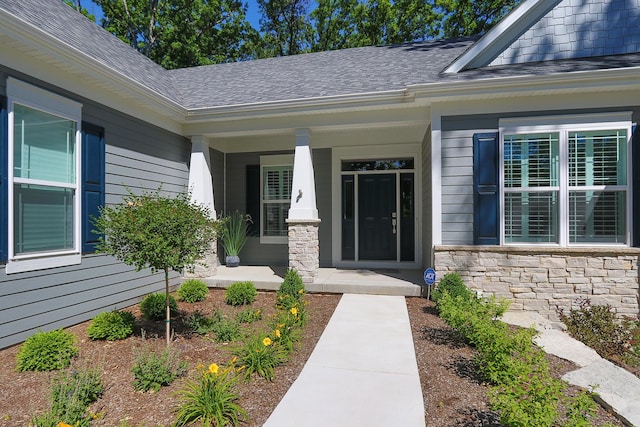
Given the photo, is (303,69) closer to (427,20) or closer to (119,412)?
(119,412)

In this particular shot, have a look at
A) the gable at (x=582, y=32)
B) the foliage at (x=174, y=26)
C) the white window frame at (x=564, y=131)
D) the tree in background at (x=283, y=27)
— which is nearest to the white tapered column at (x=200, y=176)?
the white window frame at (x=564, y=131)

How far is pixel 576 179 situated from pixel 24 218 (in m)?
7.15

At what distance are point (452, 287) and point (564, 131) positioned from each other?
275cm

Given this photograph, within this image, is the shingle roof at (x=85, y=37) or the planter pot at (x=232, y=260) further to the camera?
the planter pot at (x=232, y=260)

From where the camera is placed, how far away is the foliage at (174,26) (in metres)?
15.0

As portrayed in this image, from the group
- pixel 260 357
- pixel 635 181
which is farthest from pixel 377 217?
pixel 260 357

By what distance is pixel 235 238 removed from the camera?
25.1 ft

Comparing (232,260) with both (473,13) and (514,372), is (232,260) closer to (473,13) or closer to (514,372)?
(514,372)

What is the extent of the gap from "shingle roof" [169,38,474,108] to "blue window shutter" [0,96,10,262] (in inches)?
126

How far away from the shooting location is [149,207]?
338 cm

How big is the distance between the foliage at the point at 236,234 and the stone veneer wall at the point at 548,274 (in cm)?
431

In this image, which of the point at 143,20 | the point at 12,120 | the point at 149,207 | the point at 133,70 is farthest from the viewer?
the point at 143,20

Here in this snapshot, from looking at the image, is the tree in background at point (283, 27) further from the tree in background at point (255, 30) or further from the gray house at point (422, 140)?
the gray house at point (422, 140)

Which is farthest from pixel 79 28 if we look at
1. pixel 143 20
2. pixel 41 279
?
pixel 143 20
